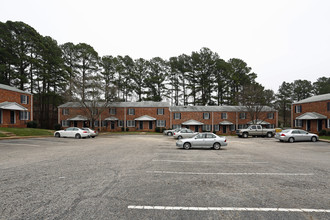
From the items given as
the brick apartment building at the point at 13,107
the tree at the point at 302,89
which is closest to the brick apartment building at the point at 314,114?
the tree at the point at 302,89

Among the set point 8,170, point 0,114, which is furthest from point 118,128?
point 8,170

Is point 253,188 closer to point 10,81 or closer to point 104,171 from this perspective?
point 104,171

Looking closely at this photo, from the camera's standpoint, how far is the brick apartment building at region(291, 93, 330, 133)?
98.6 feet

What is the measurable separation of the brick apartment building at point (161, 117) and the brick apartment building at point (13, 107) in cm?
1024

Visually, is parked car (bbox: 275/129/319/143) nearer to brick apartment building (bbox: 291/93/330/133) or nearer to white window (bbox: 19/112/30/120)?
brick apartment building (bbox: 291/93/330/133)

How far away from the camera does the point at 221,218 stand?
353 cm

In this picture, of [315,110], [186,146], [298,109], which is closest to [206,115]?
[298,109]

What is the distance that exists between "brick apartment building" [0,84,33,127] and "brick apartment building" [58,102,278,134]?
10245 millimetres

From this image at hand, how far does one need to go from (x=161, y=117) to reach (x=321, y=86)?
6106 centimetres

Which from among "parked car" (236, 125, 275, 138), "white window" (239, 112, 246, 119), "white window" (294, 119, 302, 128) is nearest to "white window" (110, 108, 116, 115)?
"parked car" (236, 125, 275, 138)

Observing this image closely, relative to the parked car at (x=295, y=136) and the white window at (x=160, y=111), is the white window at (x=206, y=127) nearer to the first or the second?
the white window at (x=160, y=111)

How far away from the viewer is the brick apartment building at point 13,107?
85.9 ft

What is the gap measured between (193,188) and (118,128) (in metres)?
38.4

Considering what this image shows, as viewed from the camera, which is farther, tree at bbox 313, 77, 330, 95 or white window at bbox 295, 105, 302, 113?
tree at bbox 313, 77, 330, 95
